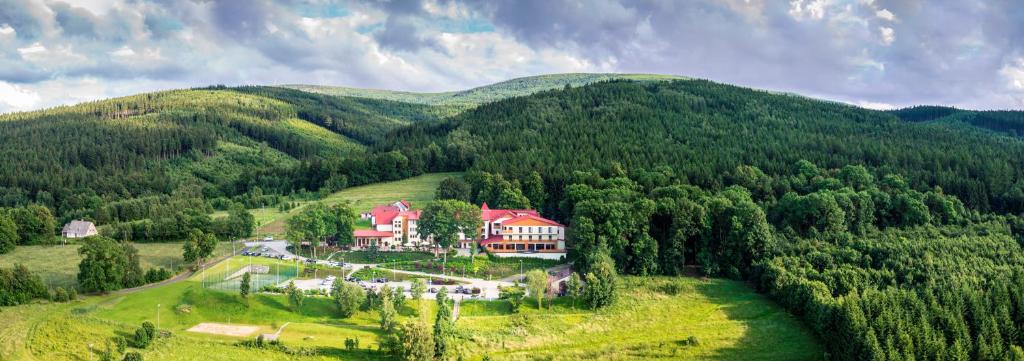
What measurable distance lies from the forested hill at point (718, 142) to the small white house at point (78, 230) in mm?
70456

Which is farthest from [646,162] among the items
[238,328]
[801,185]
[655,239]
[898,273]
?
[238,328]

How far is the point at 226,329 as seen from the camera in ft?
220

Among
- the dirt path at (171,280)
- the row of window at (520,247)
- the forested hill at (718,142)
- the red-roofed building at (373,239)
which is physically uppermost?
the forested hill at (718,142)

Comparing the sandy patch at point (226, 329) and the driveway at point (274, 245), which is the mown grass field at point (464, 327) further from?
the driveway at point (274, 245)

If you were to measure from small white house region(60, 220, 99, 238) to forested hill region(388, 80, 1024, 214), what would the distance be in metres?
70.5

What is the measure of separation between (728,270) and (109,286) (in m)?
76.0

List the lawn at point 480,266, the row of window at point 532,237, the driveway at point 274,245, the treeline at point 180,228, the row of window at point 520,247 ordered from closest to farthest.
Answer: the lawn at point 480,266, the driveway at point 274,245, the row of window at point 520,247, the row of window at point 532,237, the treeline at point 180,228

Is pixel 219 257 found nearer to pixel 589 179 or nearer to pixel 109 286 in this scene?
pixel 109 286

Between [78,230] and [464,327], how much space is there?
83030 millimetres

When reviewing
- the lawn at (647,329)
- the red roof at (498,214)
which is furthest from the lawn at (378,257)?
the lawn at (647,329)

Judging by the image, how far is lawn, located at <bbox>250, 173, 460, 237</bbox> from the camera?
398ft

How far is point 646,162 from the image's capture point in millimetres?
135875

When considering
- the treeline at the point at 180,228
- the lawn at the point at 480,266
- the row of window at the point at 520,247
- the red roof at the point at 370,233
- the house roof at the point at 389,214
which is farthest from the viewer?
the treeline at the point at 180,228

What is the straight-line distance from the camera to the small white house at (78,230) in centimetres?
11419
